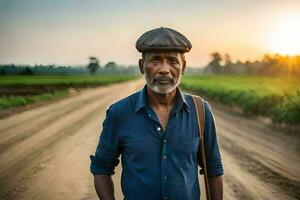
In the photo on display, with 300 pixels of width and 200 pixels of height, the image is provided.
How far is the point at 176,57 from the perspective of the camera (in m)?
2.43

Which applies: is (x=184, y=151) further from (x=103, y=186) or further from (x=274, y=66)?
(x=274, y=66)

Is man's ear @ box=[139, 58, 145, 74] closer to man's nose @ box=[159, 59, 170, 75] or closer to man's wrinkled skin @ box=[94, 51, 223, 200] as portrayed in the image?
man's wrinkled skin @ box=[94, 51, 223, 200]

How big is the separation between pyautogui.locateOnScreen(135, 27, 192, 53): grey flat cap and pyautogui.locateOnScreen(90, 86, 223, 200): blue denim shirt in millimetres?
267

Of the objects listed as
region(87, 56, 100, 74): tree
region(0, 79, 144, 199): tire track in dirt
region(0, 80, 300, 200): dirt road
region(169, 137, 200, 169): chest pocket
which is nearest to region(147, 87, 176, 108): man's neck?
region(169, 137, 200, 169): chest pocket

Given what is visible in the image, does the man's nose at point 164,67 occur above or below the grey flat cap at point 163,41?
below

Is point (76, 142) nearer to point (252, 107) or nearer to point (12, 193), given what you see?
point (12, 193)

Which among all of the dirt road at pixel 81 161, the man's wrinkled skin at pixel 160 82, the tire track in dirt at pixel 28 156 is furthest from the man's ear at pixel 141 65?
the tire track in dirt at pixel 28 156

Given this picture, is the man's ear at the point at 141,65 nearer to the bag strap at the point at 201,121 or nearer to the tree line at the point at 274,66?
the bag strap at the point at 201,121

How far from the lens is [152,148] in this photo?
2309mm

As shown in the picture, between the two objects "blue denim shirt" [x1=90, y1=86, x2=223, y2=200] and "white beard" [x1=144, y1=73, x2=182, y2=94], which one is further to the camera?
"white beard" [x1=144, y1=73, x2=182, y2=94]

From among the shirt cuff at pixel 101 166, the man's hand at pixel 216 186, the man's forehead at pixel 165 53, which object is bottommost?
the man's hand at pixel 216 186

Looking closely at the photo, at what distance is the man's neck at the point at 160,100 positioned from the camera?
8.15ft

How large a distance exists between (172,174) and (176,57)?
61 cm

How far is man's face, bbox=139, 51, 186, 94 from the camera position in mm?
A: 2422
